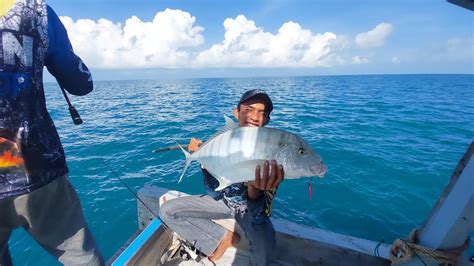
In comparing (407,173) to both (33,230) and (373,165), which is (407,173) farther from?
(33,230)

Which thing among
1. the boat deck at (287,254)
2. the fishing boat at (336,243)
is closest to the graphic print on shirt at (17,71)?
the fishing boat at (336,243)

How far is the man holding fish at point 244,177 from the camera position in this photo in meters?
2.21

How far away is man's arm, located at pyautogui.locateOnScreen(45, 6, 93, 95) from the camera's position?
209 centimetres

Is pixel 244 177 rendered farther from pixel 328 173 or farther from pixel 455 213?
pixel 328 173

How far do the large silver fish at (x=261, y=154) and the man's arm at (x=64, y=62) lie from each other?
150 cm

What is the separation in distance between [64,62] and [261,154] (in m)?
1.98

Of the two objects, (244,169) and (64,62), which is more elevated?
(64,62)

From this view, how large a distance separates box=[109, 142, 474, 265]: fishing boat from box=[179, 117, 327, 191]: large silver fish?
53.2 inches

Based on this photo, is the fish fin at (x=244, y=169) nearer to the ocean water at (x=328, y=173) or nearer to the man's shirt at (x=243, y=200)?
the man's shirt at (x=243, y=200)

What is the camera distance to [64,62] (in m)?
2.25

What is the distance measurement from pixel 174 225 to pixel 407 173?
913 cm

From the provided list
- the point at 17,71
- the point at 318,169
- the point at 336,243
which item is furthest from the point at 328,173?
the point at 17,71

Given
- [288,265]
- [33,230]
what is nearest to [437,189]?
[288,265]

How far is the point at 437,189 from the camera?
808 centimetres
